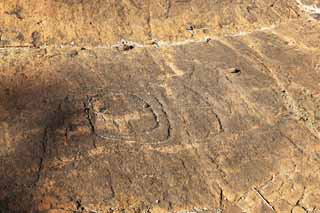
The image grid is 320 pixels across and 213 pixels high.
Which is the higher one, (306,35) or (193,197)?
(306,35)

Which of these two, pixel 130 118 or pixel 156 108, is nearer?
pixel 130 118

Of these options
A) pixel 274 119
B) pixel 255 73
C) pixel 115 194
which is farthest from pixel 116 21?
pixel 115 194

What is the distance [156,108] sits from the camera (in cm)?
623

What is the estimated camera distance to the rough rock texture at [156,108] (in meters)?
5.17

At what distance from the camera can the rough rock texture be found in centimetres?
517

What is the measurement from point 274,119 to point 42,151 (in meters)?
3.20

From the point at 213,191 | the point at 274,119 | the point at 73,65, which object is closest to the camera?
the point at 213,191

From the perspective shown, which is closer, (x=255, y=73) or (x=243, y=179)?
(x=243, y=179)

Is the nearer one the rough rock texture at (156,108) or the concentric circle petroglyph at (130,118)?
the rough rock texture at (156,108)

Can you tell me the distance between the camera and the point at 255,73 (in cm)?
720

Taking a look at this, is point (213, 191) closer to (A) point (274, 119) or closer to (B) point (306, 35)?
(A) point (274, 119)

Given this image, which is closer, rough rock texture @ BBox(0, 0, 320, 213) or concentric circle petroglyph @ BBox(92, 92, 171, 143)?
rough rock texture @ BBox(0, 0, 320, 213)

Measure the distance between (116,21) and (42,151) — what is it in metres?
3.25

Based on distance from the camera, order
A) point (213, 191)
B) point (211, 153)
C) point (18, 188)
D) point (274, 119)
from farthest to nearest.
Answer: point (274, 119), point (211, 153), point (213, 191), point (18, 188)
